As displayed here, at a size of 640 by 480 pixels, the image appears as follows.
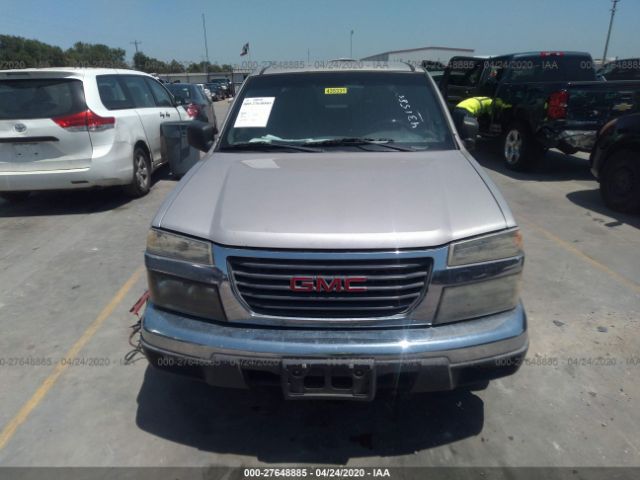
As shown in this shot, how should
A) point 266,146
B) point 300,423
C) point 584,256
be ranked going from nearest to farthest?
point 300,423 → point 266,146 → point 584,256

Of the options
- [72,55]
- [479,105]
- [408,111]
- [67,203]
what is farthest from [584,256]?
[72,55]

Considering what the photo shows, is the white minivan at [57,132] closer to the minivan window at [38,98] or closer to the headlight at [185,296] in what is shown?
the minivan window at [38,98]

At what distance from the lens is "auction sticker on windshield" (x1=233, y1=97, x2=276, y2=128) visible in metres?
3.43

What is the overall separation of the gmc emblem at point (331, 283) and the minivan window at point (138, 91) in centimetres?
601

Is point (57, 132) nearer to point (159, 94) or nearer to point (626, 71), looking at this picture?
point (159, 94)

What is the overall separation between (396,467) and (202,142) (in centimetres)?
266

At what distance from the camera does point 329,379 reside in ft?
6.79

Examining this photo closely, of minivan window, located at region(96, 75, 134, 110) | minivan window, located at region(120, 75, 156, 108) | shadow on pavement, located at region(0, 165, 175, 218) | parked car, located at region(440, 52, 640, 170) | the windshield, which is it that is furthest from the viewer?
parked car, located at region(440, 52, 640, 170)

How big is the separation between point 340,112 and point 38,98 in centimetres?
435

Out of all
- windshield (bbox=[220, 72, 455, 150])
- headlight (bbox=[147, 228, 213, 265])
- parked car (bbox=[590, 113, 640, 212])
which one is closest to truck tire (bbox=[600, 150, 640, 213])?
parked car (bbox=[590, 113, 640, 212])

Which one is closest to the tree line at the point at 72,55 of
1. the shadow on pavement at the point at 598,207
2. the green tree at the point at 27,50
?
the green tree at the point at 27,50

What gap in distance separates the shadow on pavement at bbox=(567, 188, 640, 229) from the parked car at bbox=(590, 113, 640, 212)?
10 centimetres

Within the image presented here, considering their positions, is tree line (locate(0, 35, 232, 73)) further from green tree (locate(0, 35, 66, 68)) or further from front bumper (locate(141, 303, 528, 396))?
front bumper (locate(141, 303, 528, 396))

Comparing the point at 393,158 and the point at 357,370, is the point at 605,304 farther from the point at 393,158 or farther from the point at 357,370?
the point at 357,370
